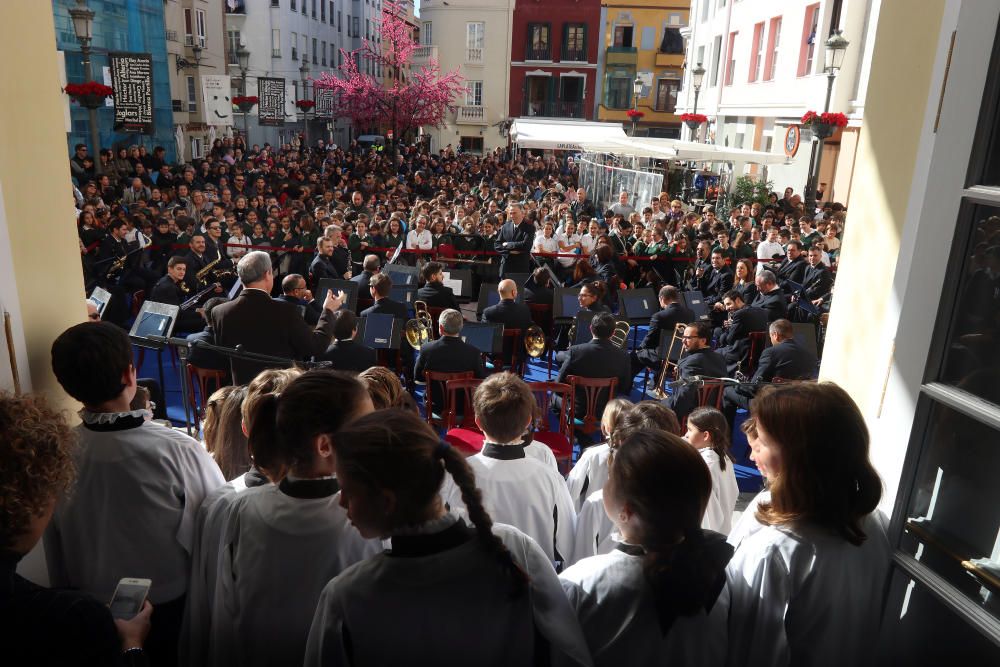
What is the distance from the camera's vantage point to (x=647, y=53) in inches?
1612

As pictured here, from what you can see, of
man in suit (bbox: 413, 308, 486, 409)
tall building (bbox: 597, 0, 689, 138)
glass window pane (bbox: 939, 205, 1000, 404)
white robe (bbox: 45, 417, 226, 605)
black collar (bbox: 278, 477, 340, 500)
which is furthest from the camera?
tall building (bbox: 597, 0, 689, 138)

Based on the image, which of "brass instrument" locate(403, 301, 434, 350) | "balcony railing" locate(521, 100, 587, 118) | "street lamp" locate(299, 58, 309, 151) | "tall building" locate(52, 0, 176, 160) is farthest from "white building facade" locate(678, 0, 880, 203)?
"street lamp" locate(299, 58, 309, 151)

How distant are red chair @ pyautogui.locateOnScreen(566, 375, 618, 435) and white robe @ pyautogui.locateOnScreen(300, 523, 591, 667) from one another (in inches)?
169

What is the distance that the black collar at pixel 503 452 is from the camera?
128 inches

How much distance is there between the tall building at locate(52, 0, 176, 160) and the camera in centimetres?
2056

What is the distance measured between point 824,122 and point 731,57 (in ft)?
49.8

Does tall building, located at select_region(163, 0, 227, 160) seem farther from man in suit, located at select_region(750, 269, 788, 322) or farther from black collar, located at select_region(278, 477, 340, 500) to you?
black collar, located at select_region(278, 477, 340, 500)

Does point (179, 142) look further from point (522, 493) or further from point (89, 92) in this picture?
point (522, 493)

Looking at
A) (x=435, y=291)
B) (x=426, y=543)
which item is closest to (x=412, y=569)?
(x=426, y=543)

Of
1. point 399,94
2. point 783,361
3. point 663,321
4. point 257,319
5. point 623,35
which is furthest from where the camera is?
point 623,35

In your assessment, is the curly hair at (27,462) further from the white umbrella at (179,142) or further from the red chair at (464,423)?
the white umbrella at (179,142)

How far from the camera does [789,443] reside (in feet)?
6.56

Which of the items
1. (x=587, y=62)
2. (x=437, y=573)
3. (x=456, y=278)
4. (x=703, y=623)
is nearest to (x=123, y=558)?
(x=437, y=573)

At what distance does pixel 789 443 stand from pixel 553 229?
412 inches
